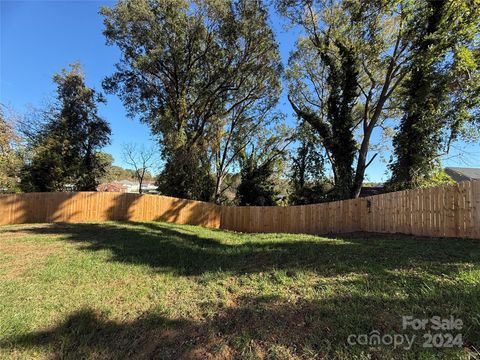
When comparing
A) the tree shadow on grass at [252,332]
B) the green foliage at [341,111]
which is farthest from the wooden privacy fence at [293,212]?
the tree shadow on grass at [252,332]

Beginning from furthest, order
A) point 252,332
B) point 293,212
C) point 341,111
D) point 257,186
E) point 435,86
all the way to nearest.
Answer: point 257,186 → point 341,111 → point 293,212 → point 435,86 → point 252,332

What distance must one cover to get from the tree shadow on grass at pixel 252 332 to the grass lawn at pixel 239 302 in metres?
0.01

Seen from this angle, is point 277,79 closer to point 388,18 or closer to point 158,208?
point 388,18

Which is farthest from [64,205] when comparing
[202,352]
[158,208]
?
[202,352]

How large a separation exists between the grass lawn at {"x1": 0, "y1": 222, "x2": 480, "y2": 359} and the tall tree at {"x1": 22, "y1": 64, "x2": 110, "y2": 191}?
13.5m

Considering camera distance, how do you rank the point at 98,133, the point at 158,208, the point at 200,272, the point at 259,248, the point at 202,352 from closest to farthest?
the point at 202,352 < the point at 200,272 < the point at 259,248 < the point at 158,208 < the point at 98,133

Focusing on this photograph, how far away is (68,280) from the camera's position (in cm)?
507

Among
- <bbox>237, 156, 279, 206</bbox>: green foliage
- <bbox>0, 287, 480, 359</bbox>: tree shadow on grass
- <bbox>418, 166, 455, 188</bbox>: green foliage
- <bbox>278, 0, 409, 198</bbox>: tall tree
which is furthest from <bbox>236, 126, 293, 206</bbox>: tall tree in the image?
<bbox>0, 287, 480, 359</bbox>: tree shadow on grass

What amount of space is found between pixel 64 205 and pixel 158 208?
188 inches

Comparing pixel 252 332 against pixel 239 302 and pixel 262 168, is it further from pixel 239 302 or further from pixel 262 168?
pixel 262 168

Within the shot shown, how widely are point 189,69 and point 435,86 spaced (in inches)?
518

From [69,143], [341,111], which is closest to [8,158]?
[69,143]

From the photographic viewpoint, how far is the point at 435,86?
480 inches

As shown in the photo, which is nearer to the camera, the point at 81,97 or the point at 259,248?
the point at 259,248
